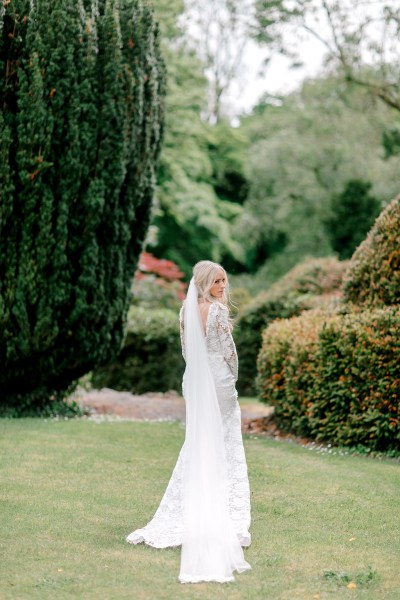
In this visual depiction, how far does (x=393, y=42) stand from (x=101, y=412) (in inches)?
473

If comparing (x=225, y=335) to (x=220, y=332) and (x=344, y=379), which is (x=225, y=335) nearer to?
(x=220, y=332)

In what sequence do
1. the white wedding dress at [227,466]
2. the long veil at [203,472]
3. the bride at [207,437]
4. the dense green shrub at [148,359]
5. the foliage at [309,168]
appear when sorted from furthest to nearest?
1. the foliage at [309,168]
2. the dense green shrub at [148,359]
3. the white wedding dress at [227,466]
4. the bride at [207,437]
5. the long veil at [203,472]

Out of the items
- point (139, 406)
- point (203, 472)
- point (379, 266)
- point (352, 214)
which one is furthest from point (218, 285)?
point (352, 214)

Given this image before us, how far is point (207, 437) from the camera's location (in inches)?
229

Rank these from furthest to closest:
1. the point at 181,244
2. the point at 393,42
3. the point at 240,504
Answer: the point at 181,244, the point at 393,42, the point at 240,504

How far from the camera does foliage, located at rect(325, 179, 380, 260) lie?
84.6 feet

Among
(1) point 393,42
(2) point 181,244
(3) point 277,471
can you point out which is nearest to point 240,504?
(3) point 277,471

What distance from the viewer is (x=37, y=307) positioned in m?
10.8

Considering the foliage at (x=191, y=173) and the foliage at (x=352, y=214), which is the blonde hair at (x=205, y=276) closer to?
the foliage at (x=191, y=173)

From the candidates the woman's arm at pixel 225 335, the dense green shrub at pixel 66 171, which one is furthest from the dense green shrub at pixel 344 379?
the woman's arm at pixel 225 335

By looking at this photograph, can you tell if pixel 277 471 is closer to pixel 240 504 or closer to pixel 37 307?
pixel 240 504

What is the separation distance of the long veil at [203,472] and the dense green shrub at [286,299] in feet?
30.7

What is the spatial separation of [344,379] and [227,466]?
3.94 metres

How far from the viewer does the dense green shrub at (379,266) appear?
10.2 meters
